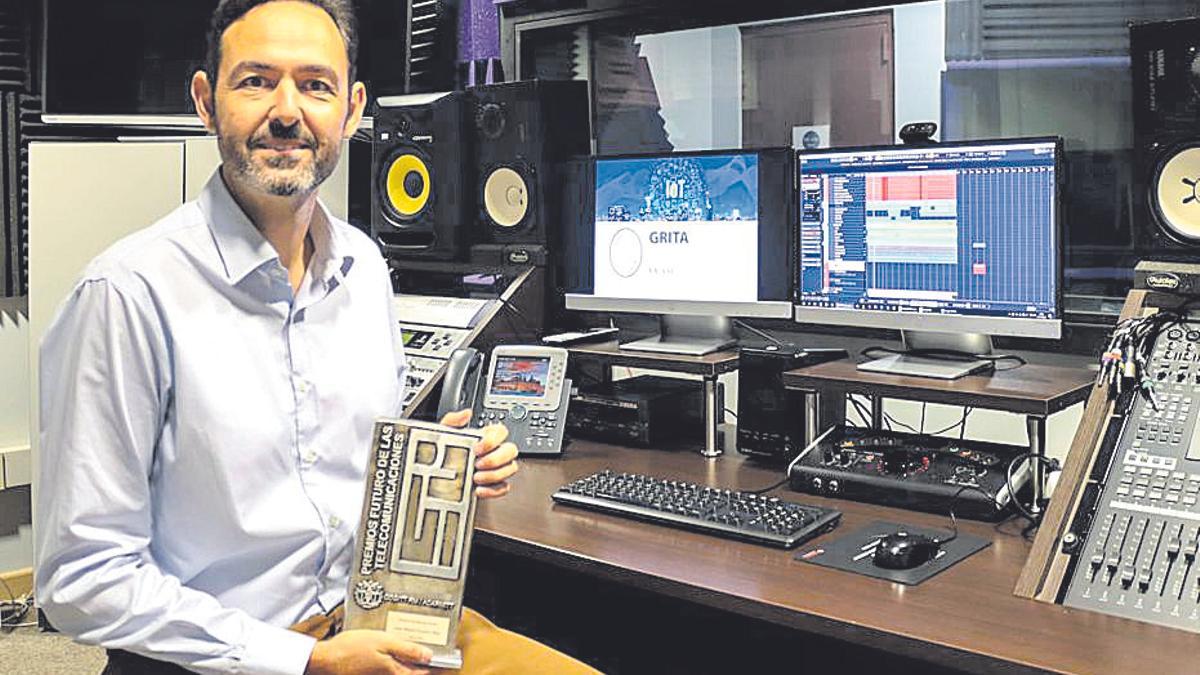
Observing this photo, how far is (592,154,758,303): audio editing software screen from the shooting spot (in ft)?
8.39

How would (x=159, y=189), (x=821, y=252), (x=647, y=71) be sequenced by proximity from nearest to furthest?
(x=821, y=252) < (x=647, y=71) < (x=159, y=189)

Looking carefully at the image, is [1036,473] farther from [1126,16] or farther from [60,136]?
[60,136]

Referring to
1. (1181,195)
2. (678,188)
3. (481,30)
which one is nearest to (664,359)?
(678,188)

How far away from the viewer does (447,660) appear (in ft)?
5.30

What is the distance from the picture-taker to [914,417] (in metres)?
2.80

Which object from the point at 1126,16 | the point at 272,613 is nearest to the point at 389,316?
the point at 272,613

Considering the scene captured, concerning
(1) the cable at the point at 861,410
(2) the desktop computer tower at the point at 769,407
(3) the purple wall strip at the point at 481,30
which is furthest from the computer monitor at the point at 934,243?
(3) the purple wall strip at the point at 481,30

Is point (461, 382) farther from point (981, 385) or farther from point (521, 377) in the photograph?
point (981, 385)

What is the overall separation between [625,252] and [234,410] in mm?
1253

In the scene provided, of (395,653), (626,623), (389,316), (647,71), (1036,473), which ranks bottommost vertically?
(626,623)

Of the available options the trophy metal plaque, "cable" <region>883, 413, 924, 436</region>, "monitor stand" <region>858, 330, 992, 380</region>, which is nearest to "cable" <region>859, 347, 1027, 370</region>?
"monitor stand" <region>858, 330, 992, 380</region>

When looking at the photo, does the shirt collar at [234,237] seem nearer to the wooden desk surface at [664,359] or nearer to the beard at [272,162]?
the beard at [272,162]

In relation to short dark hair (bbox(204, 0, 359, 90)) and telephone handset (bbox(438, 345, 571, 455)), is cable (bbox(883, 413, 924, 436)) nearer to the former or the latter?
telephone handset (bbox(438, 345, 571, 455))

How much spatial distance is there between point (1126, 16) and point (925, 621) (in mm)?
1484
